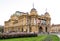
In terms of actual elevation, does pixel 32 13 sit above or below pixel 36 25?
above

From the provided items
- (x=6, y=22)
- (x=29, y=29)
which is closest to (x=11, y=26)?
(x=6, y=22)

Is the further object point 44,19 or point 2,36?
point 44,19

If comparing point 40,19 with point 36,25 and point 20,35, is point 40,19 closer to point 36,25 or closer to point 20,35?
point 36,25

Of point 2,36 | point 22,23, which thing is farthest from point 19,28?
point 2,36

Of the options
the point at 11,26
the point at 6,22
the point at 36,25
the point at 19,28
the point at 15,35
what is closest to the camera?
the point at 15,35

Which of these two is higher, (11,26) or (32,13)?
(32,13)

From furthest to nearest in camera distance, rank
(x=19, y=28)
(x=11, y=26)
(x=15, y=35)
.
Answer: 1. (x=11, y=26)
2. (x=19, y=28)
3. (x=15, y=35)

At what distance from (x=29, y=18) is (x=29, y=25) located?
2.79 m

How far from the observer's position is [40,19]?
2731 inches

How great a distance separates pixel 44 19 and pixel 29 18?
685 centimetres

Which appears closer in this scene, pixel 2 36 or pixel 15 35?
pixel 2 36

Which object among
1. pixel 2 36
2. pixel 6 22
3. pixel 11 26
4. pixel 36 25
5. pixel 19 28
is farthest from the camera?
pixel 6 22

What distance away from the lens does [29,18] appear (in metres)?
68.2

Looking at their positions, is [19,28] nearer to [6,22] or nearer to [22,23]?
[22,23]
